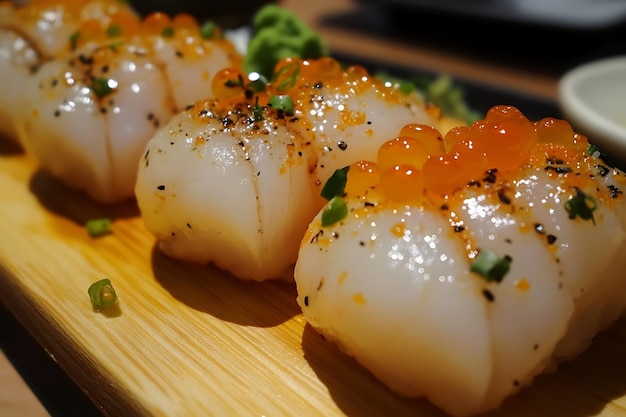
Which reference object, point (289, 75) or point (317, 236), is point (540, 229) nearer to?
point (317, 236)

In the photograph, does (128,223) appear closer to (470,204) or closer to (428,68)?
(470,204)

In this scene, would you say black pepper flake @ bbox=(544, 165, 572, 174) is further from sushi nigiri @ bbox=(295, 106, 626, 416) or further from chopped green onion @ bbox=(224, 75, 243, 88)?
chopped green onion @ bbox=(224, 75, 243, 88)

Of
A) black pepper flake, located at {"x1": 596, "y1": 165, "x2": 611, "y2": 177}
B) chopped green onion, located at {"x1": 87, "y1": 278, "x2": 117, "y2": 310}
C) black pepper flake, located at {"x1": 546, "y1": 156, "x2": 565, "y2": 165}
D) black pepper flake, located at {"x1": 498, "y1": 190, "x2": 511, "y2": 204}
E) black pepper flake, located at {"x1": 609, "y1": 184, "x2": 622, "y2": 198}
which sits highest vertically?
black pepper flake, located at {"x1": 546, "y1": 156, "x2": 565, "y2": 165}

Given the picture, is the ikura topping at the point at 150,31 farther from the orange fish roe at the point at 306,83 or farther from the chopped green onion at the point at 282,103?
the chopped green onion at the point at 282,103

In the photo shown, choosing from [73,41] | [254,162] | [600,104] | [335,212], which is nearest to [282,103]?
[254,162]

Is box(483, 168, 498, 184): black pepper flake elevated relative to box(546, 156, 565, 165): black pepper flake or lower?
lower

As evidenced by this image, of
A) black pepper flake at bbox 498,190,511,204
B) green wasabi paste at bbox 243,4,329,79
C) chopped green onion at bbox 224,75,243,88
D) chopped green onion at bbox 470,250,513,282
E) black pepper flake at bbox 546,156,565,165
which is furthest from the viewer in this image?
green wasabi paste at bbox 243,4,329,79

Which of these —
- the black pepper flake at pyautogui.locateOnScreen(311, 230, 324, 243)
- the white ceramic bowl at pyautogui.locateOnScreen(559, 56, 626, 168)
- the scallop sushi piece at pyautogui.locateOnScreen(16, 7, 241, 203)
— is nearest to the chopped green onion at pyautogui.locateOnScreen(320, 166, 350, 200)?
the black pepper flake at pyautogui.locateOnScreen(311, 230, 324, 243)
